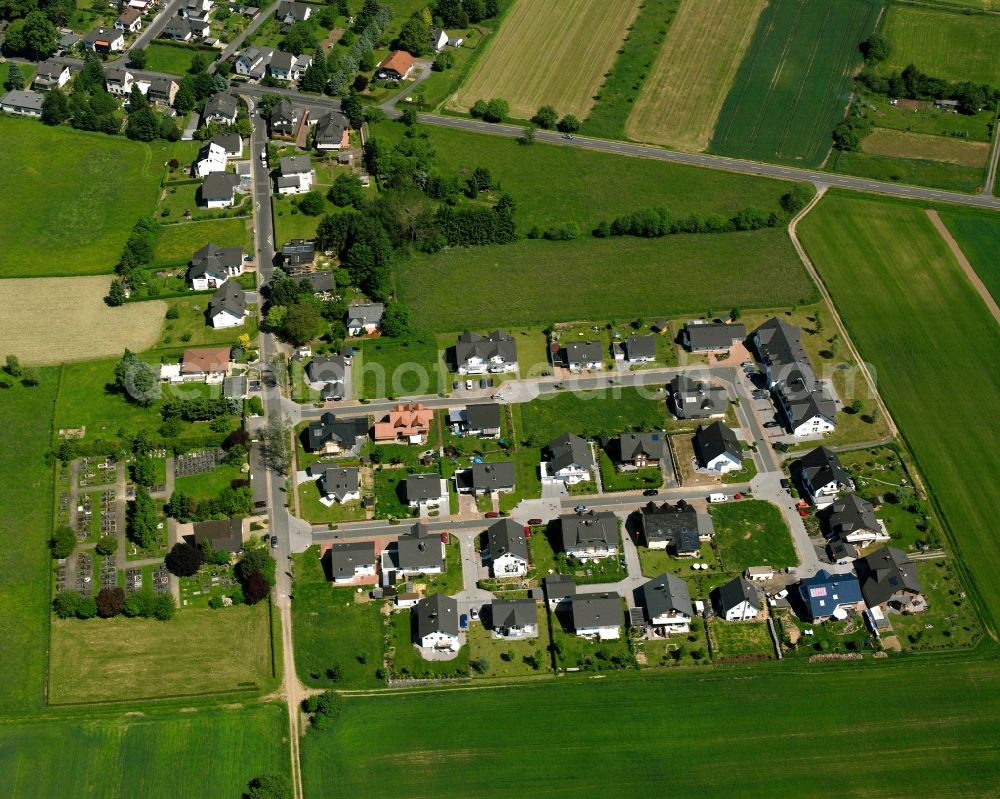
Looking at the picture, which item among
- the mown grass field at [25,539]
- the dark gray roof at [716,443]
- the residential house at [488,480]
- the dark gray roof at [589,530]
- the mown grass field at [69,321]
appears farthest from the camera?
the mown grass field at [69,321]

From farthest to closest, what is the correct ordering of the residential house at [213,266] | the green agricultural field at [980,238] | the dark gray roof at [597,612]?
1. the green agricultural field at [980,238]
2. the residential house at [213,266]
3. the dark gray roof at [597,612]

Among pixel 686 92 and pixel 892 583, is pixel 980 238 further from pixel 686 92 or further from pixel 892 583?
pixel 892 583

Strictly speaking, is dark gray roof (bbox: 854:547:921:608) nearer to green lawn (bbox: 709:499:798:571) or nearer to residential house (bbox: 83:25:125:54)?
green lawn (bbox: 709:499:798:571)

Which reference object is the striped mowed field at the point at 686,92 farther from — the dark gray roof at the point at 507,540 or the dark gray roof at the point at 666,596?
the dark gray roof at the point at 666,596

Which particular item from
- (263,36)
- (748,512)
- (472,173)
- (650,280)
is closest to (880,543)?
(748,512)

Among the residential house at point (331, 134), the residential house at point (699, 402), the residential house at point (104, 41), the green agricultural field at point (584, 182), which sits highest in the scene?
the residential house at point (104, 41)

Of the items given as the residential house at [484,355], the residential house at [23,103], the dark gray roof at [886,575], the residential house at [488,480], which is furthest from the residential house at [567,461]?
the residential house at [23,103]

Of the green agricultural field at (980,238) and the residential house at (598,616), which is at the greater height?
the green agricultural field at (980,238)
